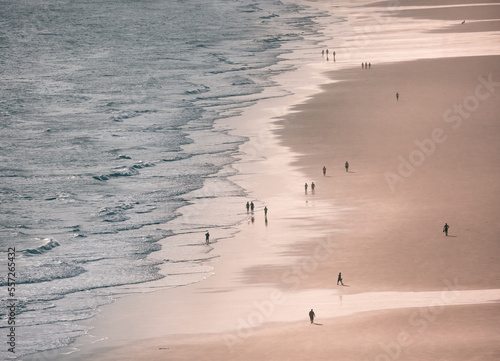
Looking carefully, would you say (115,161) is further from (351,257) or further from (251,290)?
(251,290)

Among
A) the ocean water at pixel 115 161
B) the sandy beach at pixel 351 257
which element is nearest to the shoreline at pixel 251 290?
the sandy beach at pixel 351 257

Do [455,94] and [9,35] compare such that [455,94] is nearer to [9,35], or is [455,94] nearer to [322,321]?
[322,321]

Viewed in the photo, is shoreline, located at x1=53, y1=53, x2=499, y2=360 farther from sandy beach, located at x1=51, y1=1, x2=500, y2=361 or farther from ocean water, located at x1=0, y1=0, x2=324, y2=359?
ocean water, located at x1=0, y1=0, x2=324, y2=359

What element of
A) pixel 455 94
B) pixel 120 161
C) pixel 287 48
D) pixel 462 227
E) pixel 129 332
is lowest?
pixel 129 332

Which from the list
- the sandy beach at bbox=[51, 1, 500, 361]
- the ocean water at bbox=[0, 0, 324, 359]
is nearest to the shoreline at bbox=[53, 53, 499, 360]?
the sandy beach at bbox=[51, 1, 500, 361]

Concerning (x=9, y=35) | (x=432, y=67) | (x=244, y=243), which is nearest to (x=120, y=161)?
(x=244, y=243)
